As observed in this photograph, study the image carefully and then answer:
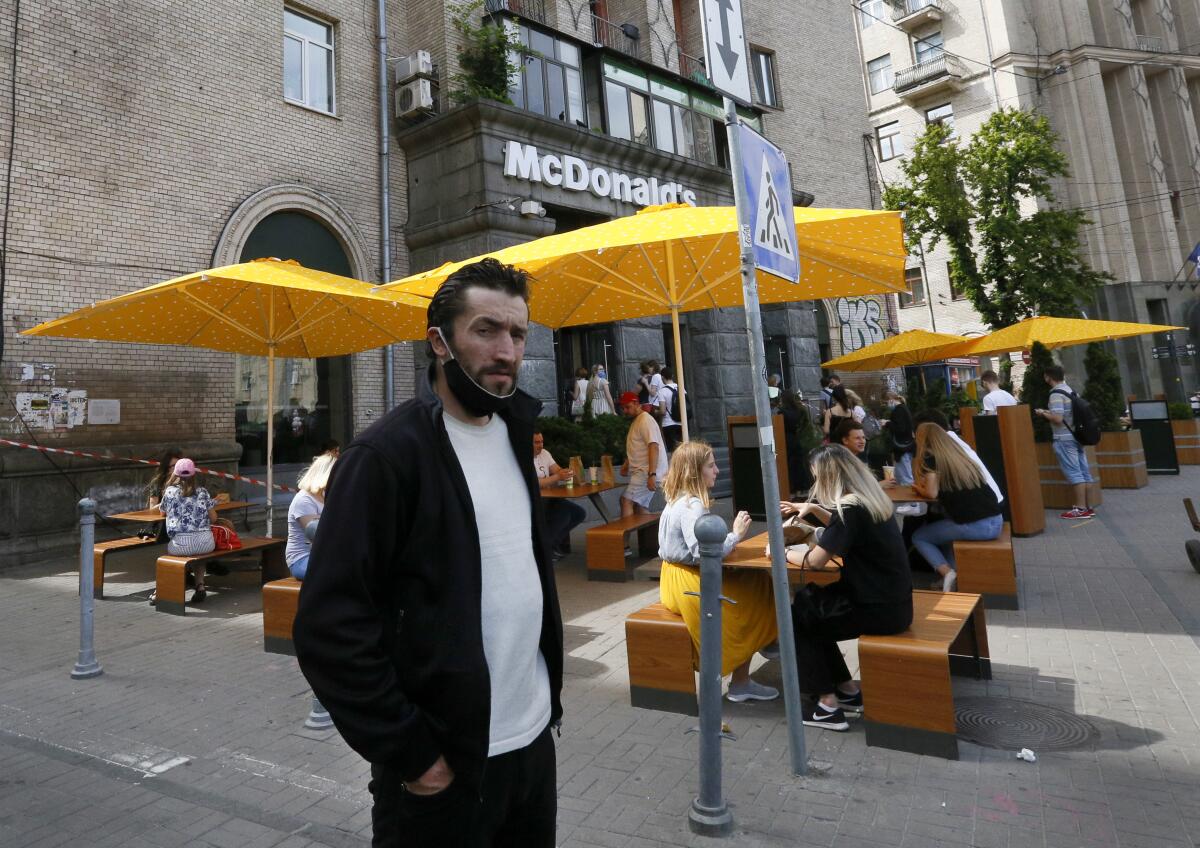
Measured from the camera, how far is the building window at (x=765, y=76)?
2248cm

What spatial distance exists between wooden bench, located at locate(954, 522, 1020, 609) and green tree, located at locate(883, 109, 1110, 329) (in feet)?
70.6

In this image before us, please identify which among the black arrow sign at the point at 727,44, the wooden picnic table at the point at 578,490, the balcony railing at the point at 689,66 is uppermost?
the balcony railing at the point at 689,66

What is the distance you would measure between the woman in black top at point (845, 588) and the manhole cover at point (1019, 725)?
62cm

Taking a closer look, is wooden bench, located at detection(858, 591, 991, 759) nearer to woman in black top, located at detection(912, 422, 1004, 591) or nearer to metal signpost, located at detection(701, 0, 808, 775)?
metal signpost, located at detection(701, 0, 808, 775)

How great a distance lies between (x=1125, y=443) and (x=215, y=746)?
47.9 feet

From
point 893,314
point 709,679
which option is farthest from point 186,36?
point 893,314

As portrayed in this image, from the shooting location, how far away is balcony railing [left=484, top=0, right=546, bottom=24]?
1558 cm

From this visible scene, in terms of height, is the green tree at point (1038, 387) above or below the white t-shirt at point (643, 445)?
above

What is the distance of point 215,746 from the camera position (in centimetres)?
412

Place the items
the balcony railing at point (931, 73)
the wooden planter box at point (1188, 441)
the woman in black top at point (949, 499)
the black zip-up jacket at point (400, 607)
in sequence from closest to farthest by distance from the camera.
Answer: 1. the black zip-up jacket at point (400, 607)
2. the woman in black top at point (949, 499)
3. the wooden planter box at point (1188, 441)
4. the balcony railing at point (931, 73)

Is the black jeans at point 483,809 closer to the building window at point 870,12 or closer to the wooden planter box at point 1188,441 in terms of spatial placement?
the wooden planter box at point 1188,441

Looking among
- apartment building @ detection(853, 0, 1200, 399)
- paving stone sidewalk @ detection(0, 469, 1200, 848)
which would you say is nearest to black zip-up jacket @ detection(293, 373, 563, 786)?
paving stone sidewalk @ detection(0, 469, 1200, 848)

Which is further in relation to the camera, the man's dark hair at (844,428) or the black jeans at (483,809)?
the man's dark hair at (844,428)

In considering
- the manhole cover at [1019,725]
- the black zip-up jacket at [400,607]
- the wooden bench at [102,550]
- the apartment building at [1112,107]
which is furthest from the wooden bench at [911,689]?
the apartment building at [1112,107]
